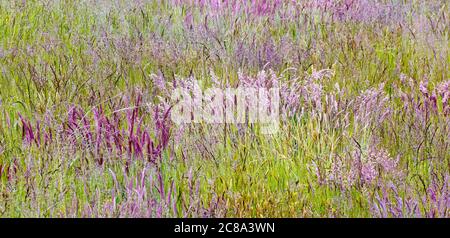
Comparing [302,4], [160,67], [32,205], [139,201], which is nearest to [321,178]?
[139,201]

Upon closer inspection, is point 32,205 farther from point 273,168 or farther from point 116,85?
point 116,85

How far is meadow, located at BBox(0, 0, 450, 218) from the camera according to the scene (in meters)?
3.15

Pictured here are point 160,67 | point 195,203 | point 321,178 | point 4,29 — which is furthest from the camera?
point 4,29

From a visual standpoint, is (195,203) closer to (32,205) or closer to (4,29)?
(32,205)

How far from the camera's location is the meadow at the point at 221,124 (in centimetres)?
315

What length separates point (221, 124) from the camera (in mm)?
3686

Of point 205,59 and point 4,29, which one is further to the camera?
point 4,29

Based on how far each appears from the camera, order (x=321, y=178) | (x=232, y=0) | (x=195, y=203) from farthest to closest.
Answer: (x=232, y=0) → (x=321, y=178) → (x=195, y=203)

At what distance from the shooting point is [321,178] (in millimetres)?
3303

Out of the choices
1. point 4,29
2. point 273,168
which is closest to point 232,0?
point 4,29

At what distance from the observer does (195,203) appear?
121 inches
